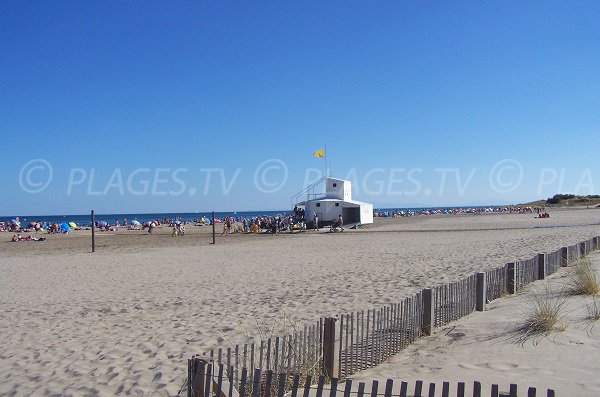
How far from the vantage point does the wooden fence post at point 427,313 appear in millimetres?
7501

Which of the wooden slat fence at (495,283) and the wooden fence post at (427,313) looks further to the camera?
the wooden slat fence at (495,283)

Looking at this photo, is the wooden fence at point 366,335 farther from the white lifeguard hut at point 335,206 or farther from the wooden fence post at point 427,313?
the white lifeguard hut at point 335,206

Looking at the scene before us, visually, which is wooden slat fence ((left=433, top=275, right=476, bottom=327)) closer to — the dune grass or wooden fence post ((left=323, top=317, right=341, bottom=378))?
the dune grass

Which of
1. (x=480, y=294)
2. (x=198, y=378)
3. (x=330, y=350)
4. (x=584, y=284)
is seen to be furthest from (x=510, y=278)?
(x=198, y=378)

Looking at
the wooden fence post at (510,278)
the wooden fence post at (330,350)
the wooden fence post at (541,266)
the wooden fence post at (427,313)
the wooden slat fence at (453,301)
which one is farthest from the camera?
the wooden fence post at (541,266)

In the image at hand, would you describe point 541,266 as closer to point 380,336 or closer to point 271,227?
point 380,336

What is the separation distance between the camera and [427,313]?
7.58 metres

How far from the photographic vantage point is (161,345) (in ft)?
26.1

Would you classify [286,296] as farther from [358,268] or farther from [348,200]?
[348,200]

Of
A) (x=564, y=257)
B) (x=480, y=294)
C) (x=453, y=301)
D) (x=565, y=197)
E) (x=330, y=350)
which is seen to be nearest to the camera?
(x=330, y=350)

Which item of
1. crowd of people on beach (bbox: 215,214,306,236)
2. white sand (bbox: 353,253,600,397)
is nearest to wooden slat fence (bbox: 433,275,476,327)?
white sand (bbox: 353,253,600,397)

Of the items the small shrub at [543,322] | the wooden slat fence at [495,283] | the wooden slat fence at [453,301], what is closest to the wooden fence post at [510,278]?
the wooden slat fence at [495,283]

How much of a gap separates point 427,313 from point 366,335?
1.54 m

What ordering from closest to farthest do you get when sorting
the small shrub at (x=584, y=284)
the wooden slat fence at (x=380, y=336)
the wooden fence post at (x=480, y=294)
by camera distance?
the wooden slat fence at (x=380, y=336) < the wooden fence post at (x=480, y=294) < the small shrub at (x=584, y=284)
